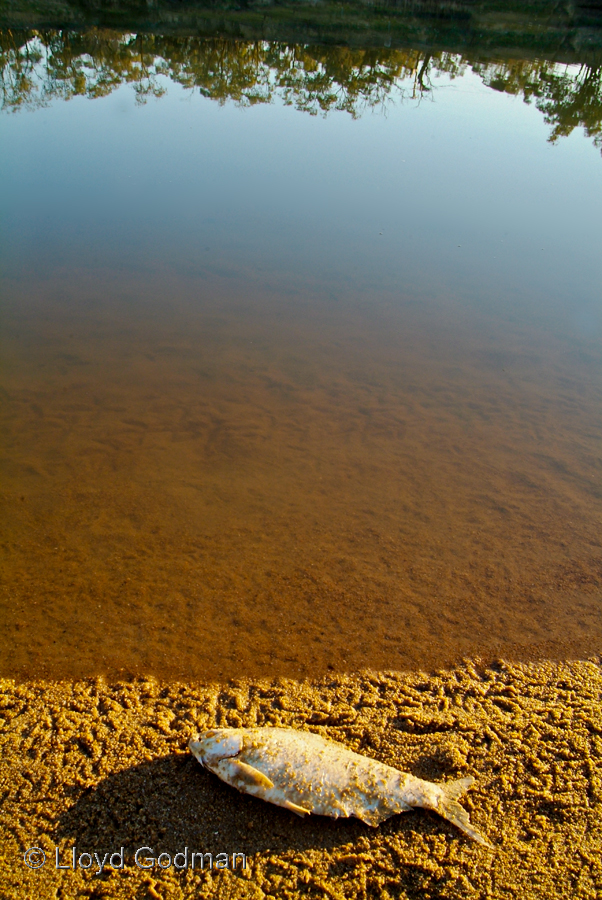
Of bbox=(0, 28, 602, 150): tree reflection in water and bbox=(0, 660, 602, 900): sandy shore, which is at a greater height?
bbox=(0, 28, 602, 150): tree reflection in water

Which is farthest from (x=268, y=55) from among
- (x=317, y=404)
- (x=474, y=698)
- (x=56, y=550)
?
(x=474, y=698)

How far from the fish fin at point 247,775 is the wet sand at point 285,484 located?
666 millimetres

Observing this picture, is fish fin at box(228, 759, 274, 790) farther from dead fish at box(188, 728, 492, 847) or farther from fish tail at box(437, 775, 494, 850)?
fish tail at box(437, 775, 494, 850)

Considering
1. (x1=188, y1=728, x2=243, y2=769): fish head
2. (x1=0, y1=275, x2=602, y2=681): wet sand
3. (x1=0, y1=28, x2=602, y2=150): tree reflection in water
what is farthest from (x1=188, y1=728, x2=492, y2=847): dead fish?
(x1=0, y1=28, x2=602, y2=150): tree reflection in water

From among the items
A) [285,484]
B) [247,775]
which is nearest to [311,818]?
[247,775]

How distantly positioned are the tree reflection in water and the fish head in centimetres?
1212

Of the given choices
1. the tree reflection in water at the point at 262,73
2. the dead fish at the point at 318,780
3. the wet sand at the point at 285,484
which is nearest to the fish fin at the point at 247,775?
the dead fish at the point at 318,780

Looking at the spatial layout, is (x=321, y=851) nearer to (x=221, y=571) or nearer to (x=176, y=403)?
(x=221, y=571)

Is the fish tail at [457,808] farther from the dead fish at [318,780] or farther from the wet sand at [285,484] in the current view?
the wet sand at [285,484]

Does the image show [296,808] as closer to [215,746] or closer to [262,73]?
[215,746]

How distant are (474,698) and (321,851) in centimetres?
111

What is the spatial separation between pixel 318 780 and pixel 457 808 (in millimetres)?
590

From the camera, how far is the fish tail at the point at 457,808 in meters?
2.16

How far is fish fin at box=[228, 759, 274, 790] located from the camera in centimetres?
213
